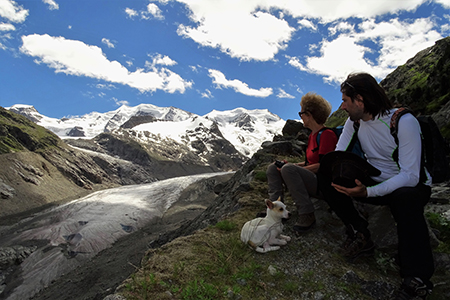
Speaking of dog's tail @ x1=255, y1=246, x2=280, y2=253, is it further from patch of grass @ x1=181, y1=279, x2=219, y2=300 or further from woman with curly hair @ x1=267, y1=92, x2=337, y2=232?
patch of grass @ x1=181, y1=279, x2=219, y2=300

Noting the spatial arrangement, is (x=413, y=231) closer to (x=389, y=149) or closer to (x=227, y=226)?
(x=389, y=149)

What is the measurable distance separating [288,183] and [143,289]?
12.6 ft

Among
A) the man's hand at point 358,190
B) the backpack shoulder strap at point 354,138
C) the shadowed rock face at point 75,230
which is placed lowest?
the shadowed rock face at point 75,230

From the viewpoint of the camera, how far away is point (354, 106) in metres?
4.94

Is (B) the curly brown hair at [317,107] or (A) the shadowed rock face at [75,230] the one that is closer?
(B) the curly brown hair at [317,107]

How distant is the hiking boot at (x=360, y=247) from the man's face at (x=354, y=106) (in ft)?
7.85

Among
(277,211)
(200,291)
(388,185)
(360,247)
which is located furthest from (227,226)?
(388,185)

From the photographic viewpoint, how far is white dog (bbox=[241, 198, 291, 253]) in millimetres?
5941

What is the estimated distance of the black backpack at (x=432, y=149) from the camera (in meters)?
4.25

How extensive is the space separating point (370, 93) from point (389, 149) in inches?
41.6

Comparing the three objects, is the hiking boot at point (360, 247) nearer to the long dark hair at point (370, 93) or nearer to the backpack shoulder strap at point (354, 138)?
the backpack shoulder strap at point (354, 138)

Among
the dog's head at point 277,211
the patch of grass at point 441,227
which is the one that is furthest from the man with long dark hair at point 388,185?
the patch of grass at point 441,227

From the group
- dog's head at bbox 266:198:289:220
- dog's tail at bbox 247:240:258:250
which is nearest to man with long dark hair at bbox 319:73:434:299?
dog's head at bbox 266:198:289:220

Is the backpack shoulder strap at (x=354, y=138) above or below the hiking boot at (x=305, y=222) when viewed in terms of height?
above
